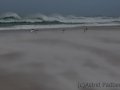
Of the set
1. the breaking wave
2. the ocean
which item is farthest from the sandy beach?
the breaking wave

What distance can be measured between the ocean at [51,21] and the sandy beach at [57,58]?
53.8 inches

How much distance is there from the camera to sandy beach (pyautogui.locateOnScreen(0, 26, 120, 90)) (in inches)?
215

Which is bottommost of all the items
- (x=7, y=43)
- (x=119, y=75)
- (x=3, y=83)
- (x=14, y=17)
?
(x=3, y=83)

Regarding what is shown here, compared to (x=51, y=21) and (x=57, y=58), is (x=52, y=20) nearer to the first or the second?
(x=51, y=21)

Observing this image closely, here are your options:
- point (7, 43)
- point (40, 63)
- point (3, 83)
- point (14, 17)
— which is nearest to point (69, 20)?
point (14, 17)

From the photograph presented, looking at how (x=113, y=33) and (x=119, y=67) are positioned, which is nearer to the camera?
(x=119, y=67)

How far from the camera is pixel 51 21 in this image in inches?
426

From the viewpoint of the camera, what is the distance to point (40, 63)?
6.29m

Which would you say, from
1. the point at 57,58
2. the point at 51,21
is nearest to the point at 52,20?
the point at 51,21

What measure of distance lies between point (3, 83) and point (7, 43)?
236 centimetres

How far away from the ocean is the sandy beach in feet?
4.49

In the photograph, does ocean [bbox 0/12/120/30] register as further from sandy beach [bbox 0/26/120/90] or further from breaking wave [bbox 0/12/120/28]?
sandy beach [bbox 0/26/120/90]

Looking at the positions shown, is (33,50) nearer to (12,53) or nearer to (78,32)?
(12,53)

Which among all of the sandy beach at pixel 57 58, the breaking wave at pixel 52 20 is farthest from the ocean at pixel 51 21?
the sandy beach at pixel 57 58
